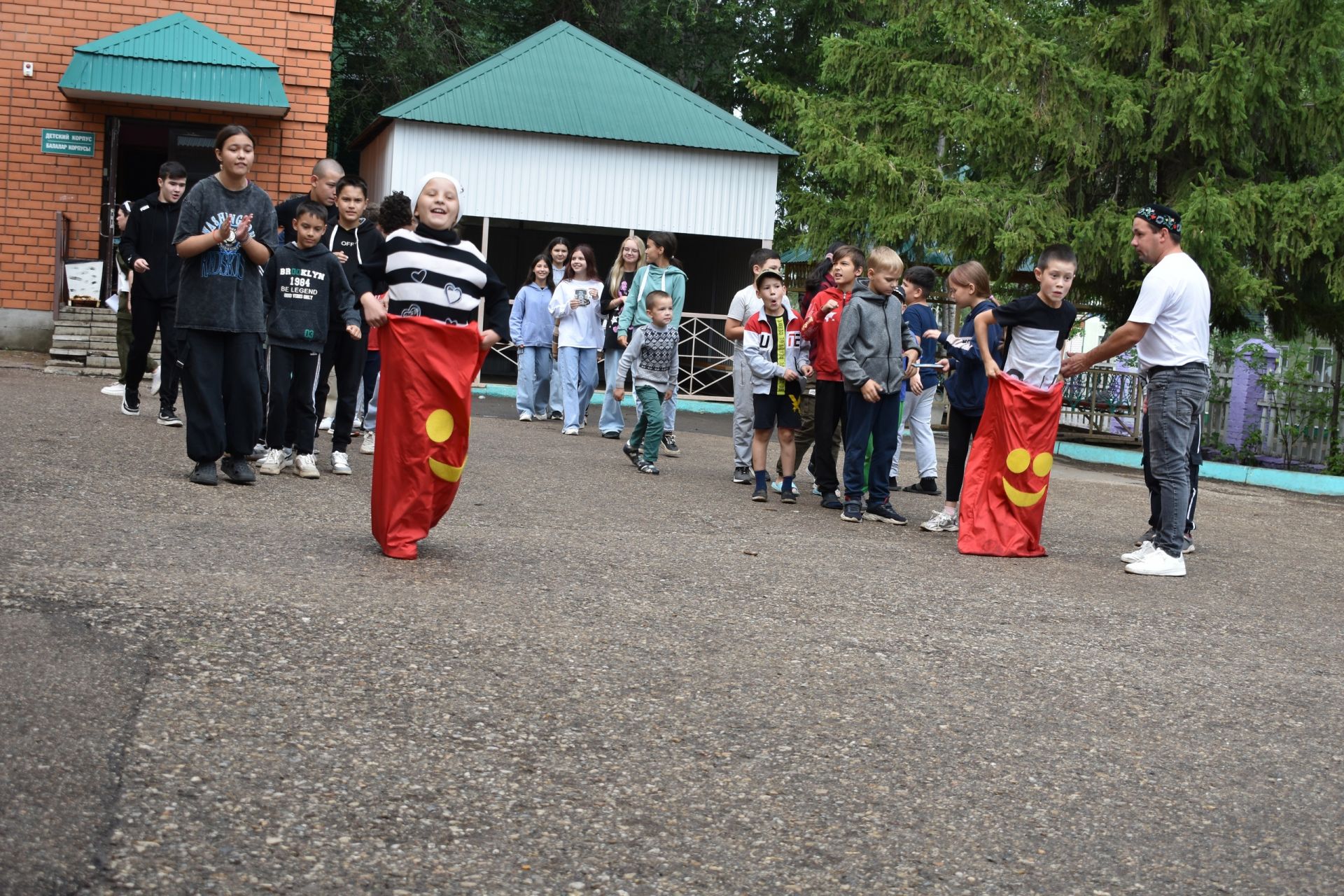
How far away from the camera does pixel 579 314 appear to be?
46.5ft

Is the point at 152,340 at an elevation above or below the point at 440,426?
above

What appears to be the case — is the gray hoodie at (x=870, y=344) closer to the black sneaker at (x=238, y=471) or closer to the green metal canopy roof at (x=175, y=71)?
the black sneaker at (x=238, y=471)

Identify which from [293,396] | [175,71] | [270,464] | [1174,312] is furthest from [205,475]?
[175,71]

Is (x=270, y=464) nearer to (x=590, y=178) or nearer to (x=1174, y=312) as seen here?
A: (x=1174, y=312)

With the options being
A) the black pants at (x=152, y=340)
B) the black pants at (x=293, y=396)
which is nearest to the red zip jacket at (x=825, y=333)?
the black pants at (x=293, y=396)

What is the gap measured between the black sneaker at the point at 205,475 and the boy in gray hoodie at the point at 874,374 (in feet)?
12.0

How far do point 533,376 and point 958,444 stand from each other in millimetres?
6921

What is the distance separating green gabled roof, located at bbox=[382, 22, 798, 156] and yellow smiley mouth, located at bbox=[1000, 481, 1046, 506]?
14282mm

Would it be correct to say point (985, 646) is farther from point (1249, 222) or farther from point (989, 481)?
point (1249, 222)

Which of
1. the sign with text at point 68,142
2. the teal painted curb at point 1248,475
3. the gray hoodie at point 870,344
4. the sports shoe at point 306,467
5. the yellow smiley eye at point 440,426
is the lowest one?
the teal painted curb at point 1248,475

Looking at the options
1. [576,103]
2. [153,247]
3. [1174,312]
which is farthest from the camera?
[576,103]

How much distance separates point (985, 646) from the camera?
5.48 meters

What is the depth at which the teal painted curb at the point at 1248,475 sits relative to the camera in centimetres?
1505

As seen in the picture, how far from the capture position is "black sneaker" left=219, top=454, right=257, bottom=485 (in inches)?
320
